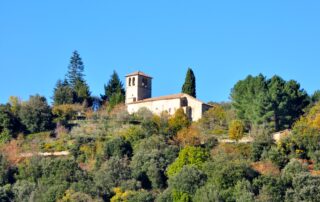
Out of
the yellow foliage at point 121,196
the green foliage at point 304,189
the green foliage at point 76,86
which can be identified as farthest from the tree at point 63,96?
the green foliage at point 304,189

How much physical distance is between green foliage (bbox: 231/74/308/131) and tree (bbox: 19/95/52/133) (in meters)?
12.2

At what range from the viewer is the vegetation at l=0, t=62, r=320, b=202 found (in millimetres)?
39875

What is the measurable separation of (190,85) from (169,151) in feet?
48.5

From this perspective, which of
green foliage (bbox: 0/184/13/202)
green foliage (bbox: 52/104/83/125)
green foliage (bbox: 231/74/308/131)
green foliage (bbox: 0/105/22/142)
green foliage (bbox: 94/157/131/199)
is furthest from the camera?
green foliage (bbox: 52/104/83/125)

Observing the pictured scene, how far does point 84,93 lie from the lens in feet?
210

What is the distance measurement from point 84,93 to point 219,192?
1076 inches

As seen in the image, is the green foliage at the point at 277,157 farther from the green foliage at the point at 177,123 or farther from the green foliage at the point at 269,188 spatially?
the green foliage at the point at 177,123

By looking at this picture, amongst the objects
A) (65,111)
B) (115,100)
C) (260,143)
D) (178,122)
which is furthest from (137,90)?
(260,143)

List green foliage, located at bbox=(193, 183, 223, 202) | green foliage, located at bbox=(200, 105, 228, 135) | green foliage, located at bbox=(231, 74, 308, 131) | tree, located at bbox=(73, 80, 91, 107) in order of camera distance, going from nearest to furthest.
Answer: green foliage, located at bbox=(193, 183, 223, 202) → green foliage, located at bbox=(231, 74, 308, 131) → green foliage, located at bbox=(200, 105, 228, 135) → tree, located at bbox=(73, 80, 91, 107)

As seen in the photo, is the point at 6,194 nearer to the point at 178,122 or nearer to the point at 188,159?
the point at 188,159

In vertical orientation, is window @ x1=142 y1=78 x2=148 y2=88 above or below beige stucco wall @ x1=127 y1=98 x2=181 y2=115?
above

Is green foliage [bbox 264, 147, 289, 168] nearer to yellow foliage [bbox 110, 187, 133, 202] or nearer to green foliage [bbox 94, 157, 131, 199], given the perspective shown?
green foliage [bbox 94, 157, 131, 199]

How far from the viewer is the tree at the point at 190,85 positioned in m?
58.8

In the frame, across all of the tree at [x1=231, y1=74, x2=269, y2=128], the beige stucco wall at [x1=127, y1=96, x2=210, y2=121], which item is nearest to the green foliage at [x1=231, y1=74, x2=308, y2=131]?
the tree at [x1=231, y1=74, x2=269, y2=128]
